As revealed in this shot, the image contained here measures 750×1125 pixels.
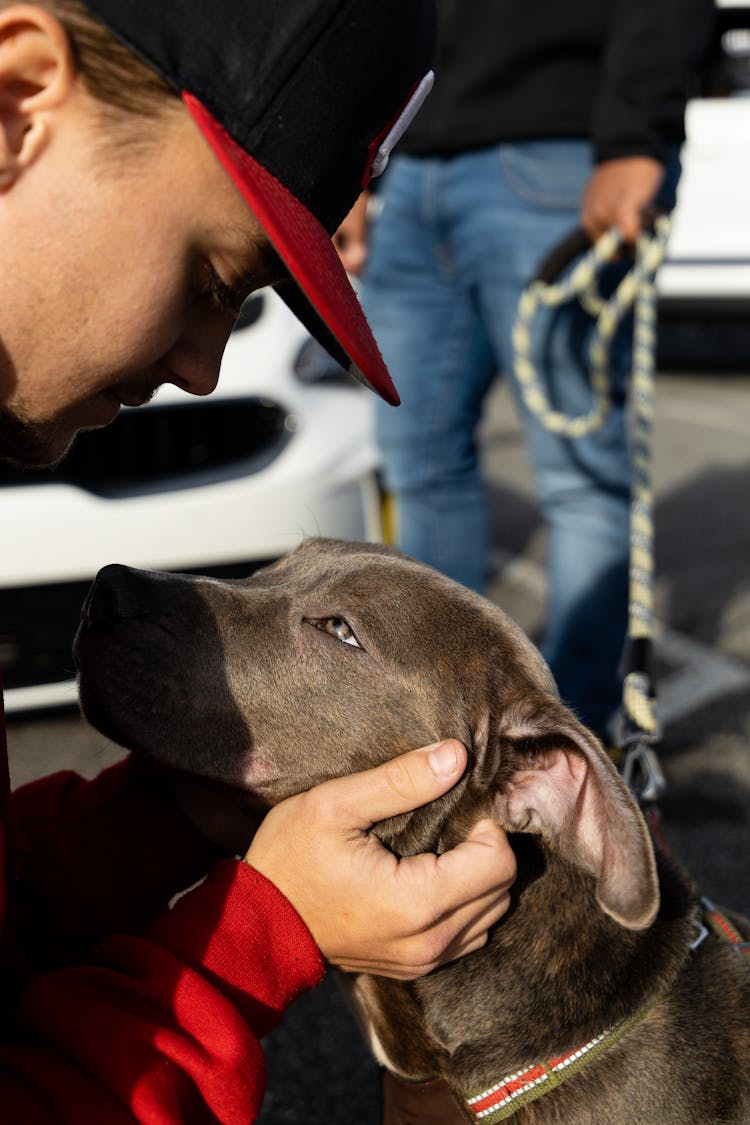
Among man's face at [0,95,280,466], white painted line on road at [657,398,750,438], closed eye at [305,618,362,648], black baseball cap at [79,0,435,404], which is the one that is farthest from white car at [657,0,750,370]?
man's face at [0,95,280,466]

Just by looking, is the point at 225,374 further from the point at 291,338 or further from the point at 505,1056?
the point at 505,1056

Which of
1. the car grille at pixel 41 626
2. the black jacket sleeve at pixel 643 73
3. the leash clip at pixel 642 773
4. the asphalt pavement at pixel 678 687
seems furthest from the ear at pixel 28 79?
the car grille at pixel 41 626

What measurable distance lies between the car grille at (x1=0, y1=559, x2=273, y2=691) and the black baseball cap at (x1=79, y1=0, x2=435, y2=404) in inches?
97.6

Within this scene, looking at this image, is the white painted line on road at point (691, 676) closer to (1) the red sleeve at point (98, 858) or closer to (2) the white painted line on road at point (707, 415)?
(1) the red sleeve at point (98, 858)

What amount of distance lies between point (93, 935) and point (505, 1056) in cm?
83

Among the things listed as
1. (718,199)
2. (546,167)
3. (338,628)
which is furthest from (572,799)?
(718,199)

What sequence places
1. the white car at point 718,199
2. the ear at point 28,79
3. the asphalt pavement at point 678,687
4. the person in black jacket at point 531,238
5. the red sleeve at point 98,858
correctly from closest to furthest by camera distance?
the ear at point 28,79 < the red sleeve at point 98,858 < the asphalt pavement at point 678,687 < the person in black jacket at point 531,238 < the white car at point 718,199

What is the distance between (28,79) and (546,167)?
2.93m

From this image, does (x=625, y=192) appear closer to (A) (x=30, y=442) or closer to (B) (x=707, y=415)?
(A) (x=30, y=442)

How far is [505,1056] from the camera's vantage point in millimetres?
2232

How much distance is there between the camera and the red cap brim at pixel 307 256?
63.5 inches

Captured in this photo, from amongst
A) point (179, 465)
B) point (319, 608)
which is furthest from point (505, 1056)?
point (179, 465)

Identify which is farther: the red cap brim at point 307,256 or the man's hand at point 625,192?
the man's hand at point 625,192

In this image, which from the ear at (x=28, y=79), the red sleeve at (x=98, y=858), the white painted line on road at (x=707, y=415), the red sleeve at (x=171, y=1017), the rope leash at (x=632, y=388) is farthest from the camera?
the white painted line on road at (x=707, y=415)
